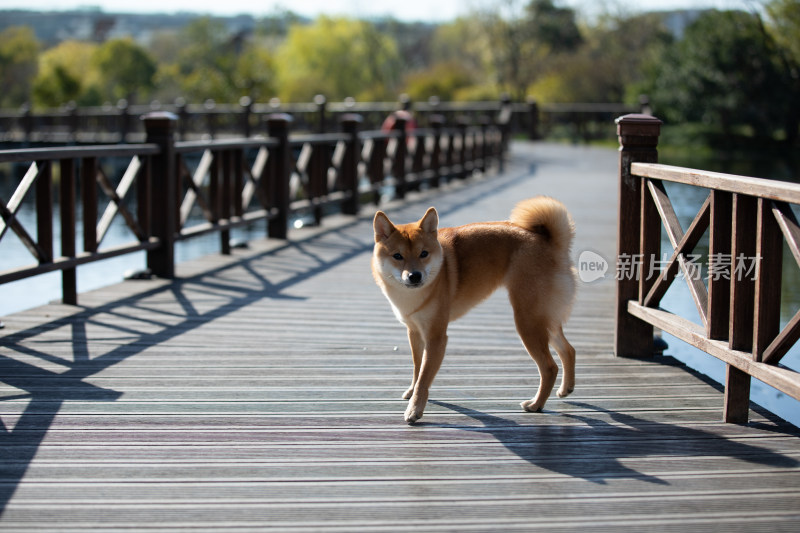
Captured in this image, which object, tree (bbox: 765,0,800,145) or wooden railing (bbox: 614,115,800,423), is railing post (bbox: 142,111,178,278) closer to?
wooden railing (bbox: 614,115,800,423)

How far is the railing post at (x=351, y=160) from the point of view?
37.0ft

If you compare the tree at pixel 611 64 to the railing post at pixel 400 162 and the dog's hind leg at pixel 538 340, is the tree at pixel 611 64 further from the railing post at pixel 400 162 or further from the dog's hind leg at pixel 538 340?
the dog's hind leg at pixel 538 340

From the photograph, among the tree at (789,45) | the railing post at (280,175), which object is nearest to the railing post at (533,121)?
the tree at (789,45)

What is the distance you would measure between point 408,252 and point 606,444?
1.02m

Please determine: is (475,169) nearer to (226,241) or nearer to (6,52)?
(226,241)

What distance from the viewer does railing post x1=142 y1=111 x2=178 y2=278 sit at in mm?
6750

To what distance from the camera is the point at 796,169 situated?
2123 centimetres

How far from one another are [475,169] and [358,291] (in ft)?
42.6

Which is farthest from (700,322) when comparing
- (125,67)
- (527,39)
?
(125,67)

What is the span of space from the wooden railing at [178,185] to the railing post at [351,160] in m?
0.01

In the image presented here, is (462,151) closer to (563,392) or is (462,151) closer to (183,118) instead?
(183,118)

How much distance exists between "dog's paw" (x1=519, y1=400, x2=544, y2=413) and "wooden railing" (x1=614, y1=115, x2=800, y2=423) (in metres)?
0.72

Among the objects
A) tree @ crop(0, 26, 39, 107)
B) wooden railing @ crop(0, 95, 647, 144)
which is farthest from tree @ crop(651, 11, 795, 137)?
tree @ crop(0, 26, 39, 107)

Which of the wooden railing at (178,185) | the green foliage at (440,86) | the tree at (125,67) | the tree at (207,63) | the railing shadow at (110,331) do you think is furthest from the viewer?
the tree at (125,67)
